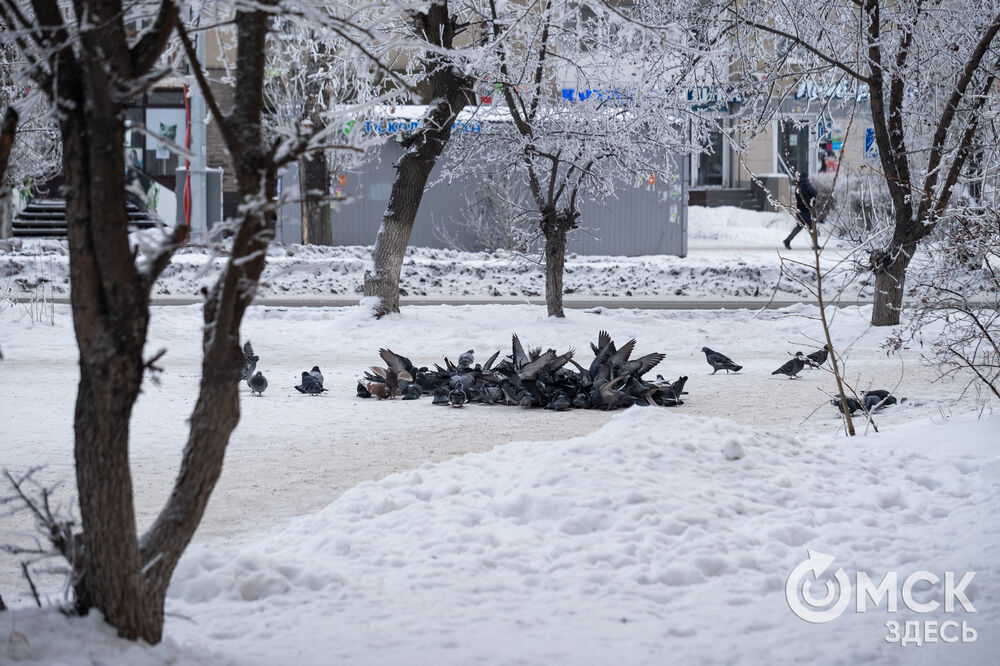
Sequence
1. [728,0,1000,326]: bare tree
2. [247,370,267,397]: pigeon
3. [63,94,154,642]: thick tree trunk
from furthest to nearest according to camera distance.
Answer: [728,0,1000,326]: bare tree → [247,370,267,397]: pigeon → [63,94,154,642]: thick tree trunk

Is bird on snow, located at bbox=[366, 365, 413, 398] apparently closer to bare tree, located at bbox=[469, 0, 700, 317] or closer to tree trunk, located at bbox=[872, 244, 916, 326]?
bare tree, located at bbox=[469, 0, 700, 317]

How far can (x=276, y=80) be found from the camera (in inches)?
1011

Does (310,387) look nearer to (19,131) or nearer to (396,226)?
(19,131)

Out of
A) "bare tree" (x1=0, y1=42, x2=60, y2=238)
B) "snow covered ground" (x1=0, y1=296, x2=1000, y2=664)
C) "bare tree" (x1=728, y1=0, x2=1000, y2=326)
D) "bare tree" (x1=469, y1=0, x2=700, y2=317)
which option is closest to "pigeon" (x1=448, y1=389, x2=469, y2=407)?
"snow covered ground" (x1=0, y1=296, x2=1000, y2=664)

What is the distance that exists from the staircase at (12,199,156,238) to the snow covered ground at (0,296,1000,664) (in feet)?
4.52

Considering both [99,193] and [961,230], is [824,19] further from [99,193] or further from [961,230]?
[99,193]

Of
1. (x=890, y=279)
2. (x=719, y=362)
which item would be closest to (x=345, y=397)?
(x=719, y=362)

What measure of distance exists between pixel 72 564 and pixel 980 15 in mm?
12161

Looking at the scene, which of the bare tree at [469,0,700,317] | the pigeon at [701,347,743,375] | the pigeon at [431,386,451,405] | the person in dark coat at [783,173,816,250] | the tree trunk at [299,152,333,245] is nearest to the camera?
the person in dark coat at [783,173,816,250]

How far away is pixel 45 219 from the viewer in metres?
6.99

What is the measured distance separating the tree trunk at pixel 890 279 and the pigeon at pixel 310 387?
22.6ft

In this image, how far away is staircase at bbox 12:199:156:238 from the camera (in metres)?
6.65

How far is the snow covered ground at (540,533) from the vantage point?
3.15 metres

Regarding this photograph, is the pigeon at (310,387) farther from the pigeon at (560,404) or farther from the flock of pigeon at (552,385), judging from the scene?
the pigeon at (560,404)
